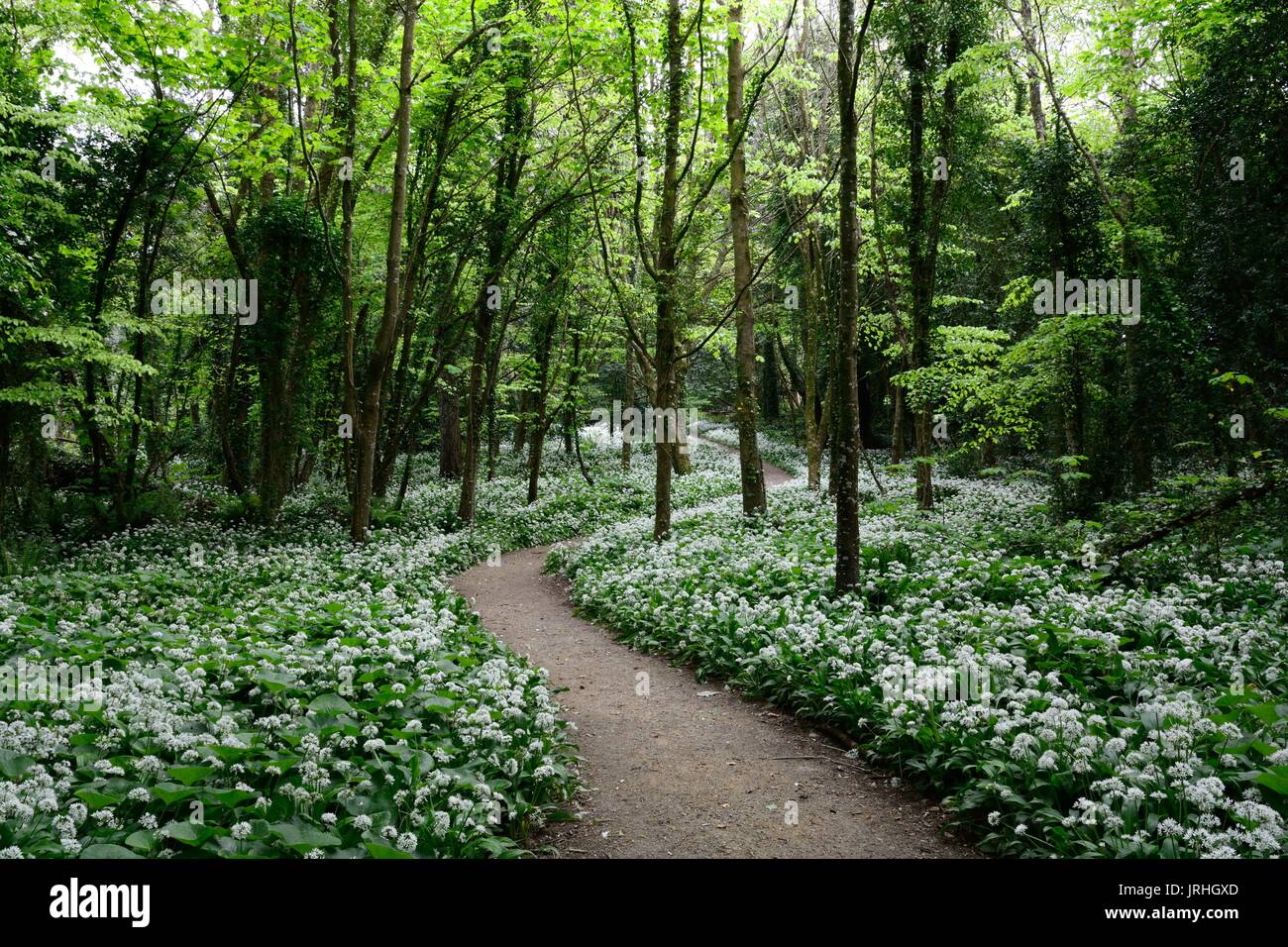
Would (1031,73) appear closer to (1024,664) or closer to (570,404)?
(1024,664)

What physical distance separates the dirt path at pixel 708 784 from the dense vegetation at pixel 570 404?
362 millimetres

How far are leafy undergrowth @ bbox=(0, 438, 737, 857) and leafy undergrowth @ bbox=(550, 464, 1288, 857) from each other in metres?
2.63

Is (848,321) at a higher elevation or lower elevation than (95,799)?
higher

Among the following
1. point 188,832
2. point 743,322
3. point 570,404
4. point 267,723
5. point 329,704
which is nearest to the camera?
point 188,832

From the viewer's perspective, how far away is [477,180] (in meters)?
15.4

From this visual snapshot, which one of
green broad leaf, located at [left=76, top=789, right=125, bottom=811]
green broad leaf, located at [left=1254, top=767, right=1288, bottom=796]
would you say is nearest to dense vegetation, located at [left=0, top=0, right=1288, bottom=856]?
green broad leaf, located at [left=76, top=789, right=125, bottom=811]

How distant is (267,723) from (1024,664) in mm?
6068

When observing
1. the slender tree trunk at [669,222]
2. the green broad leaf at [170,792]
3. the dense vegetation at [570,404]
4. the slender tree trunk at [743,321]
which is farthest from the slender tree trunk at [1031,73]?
the green broad leaf at [170,792]

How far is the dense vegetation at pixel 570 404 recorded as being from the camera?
456 cm

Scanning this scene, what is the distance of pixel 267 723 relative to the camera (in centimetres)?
483

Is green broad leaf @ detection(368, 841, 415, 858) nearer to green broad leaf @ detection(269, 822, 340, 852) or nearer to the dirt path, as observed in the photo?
green broad leaf @ detection(269, 822, 340, 852)

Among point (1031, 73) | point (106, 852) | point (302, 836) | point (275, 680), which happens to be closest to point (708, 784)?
point (302, 836)

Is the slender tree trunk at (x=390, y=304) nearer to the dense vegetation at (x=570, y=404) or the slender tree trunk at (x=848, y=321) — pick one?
the dense vegetation at (x=570, y=404)

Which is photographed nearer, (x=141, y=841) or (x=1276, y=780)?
(x=141, y=841)
